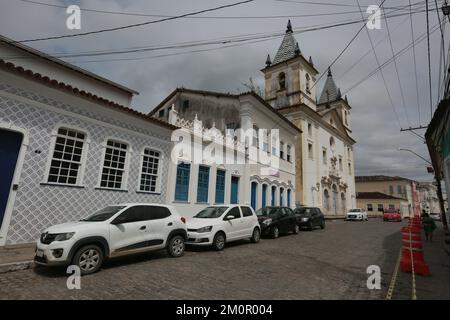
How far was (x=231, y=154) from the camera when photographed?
17.2 metres

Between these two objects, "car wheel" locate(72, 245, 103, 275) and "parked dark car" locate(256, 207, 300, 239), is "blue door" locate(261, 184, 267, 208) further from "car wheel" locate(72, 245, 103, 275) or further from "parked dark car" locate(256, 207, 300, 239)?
"car wheel" locate(72, 245, 103, 275)

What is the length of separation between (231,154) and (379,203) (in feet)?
181

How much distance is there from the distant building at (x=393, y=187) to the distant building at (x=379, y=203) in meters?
5.84

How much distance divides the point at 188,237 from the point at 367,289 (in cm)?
591

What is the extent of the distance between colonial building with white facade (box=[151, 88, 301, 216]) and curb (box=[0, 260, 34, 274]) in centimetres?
695

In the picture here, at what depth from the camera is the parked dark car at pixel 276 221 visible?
13152mm

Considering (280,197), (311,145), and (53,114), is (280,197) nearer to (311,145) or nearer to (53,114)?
(311,145)

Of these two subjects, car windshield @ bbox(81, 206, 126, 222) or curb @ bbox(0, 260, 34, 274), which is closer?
curb @ bbox(0, 260, 34, 274)

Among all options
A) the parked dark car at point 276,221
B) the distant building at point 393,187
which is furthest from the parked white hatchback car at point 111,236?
the distant building at point 393,187

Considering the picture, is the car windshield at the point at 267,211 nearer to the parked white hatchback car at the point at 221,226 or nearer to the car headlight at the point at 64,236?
the parked white hatchback car at the point at 221,226

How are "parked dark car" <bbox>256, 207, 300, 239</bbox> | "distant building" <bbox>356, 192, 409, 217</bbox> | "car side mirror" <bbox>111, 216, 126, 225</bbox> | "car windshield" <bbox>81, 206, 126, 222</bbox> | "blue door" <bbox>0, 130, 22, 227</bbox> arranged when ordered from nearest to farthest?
"car side mirror" <bbox>111, 216, 126, 225</bbox>, "car windshield" <bbox>81, 206, 126, 222</bbox>, "blue door" <bbox>0, 130, 22, 227</bbox>, "parked dark car" <bbox>256, 207, 300, 239</bbox>, "distant building" <bbox>356, 192, 409, 217</bbox>

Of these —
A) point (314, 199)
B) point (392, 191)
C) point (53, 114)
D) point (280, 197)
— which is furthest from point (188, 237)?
point (392, 191)

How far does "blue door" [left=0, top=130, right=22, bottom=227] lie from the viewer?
7793mm

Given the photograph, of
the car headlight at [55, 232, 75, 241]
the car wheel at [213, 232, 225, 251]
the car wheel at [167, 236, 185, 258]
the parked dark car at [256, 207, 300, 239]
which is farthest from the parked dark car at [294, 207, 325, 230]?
the car headlight at [55, 232, 75, 241]
